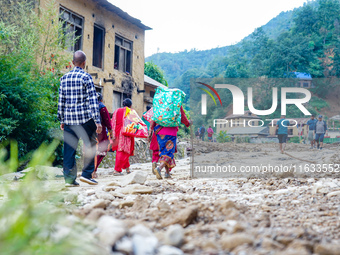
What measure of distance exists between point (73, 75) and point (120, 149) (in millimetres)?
2944

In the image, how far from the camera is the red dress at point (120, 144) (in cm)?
792

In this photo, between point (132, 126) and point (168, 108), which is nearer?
point (168, 108)

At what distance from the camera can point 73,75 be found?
5.22 meters

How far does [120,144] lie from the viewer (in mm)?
7914

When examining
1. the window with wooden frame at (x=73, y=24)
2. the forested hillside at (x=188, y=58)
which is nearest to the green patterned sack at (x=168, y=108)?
the window with wooden frame at (x=73, y=24)

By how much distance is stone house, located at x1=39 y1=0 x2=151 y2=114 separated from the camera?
14898 mm

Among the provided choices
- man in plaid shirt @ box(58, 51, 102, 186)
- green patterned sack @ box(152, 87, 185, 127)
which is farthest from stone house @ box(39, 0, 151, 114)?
man in plaid shirt @ box(58, 51, 102, 186)

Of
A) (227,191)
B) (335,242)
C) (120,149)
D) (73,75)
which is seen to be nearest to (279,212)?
(335,242)

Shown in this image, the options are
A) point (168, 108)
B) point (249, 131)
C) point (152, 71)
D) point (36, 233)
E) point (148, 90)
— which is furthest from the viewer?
point (152, 71)

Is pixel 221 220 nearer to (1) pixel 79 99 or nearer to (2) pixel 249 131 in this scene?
(1) pixel 79 99

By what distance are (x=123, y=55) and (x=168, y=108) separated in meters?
12.0

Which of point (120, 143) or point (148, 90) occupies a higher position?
point (148, 90)

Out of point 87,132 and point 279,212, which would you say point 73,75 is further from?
point 279,212

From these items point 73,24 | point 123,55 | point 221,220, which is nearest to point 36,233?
point 221,220
